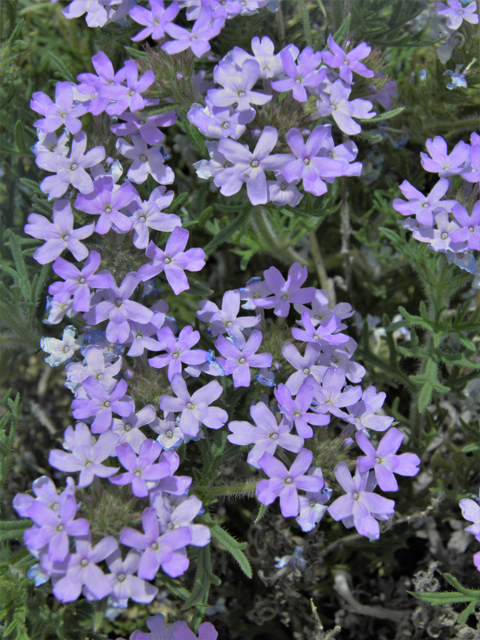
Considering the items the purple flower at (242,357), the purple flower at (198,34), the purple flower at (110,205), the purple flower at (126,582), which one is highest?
the purple flower at (198,34)

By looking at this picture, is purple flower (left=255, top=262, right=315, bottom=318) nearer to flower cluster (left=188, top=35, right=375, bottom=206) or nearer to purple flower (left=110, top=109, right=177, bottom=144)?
flower cluster (left=188, top=35, right=375, bottom=206)

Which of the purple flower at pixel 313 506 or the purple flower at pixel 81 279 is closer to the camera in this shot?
the purple flower at pixel 313 506

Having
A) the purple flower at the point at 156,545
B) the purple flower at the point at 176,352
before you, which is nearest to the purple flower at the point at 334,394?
the purple flower at the point at 176,352

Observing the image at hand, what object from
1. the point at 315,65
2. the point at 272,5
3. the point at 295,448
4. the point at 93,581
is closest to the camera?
the point at 93,581

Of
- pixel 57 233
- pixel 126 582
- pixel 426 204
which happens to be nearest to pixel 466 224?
pixel 426 204

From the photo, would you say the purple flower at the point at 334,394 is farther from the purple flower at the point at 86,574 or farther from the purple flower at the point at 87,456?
the purple flower at the point at 86,574

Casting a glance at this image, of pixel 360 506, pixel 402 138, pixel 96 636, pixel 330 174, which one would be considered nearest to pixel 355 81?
pixel 330 174

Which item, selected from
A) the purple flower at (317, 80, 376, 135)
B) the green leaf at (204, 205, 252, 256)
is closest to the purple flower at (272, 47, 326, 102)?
the purple flower at (317, 80, 376, 135)

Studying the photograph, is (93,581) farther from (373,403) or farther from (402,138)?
(402,138)
